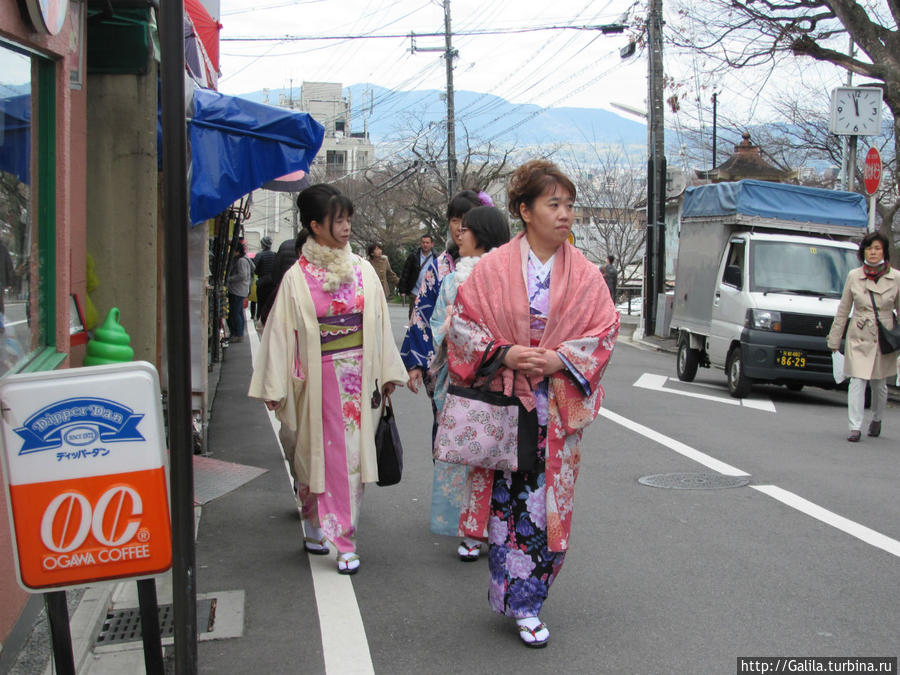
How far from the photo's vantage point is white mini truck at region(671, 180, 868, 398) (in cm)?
1182

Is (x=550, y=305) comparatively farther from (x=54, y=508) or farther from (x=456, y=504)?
(x=54, y=508)

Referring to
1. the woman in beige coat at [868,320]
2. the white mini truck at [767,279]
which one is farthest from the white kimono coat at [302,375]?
the white mini truck at [767,279]

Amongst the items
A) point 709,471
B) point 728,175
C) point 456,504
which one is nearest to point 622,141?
point 728,175

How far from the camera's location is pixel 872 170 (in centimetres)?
1328

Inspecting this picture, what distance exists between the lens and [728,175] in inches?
1256

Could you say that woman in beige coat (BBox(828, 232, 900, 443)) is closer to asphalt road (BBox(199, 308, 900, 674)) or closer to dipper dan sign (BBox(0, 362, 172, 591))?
asphalt road (BBox(199, 308, 900, 674))

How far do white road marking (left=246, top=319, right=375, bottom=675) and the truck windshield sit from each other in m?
8.66

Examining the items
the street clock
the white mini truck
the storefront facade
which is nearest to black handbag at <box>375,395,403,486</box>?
the storefront facade

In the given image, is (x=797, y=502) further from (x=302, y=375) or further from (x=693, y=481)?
(x=302, y=375)

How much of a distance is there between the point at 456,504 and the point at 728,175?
29011mm

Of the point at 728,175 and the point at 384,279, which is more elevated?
the point at 728,175

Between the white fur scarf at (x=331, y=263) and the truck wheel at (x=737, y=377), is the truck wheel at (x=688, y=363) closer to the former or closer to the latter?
the truck wheel at (x=737, y=377)

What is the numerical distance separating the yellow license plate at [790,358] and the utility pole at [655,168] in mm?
10479

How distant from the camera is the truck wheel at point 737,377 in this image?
11.9 m
